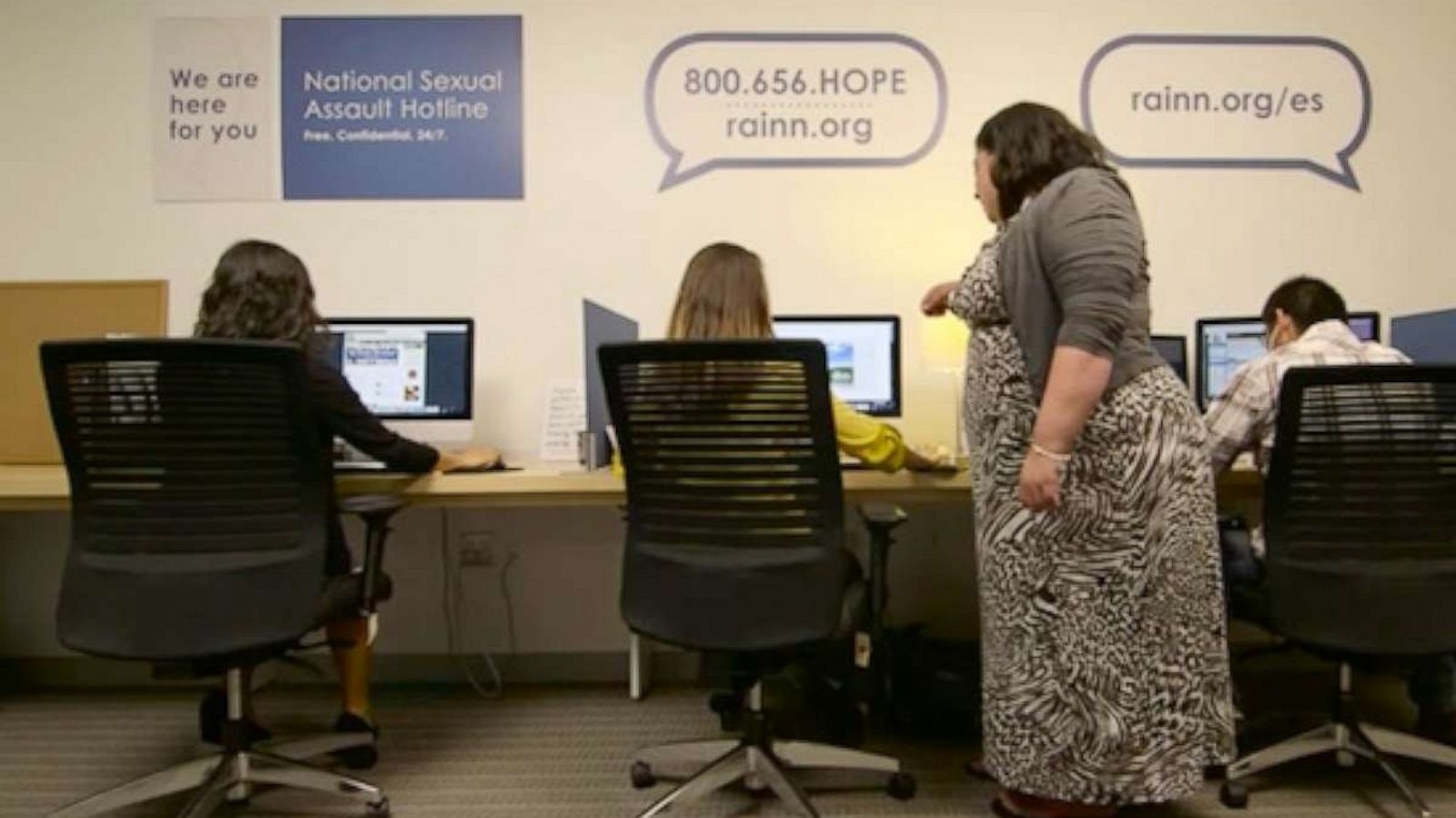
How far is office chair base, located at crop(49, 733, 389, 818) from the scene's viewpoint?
189 cm

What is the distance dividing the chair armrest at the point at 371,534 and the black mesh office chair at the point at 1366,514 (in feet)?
6.03

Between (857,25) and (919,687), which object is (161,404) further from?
(857,25)

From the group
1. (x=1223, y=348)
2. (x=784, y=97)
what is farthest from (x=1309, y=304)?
(x=784, y=97)

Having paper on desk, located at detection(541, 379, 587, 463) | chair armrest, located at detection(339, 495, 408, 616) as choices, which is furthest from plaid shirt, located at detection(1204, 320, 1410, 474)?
chair armrest, located at detection(339, 495, 408, 616)

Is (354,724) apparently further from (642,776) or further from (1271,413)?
(1271,413)

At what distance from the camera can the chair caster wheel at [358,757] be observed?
2.30m

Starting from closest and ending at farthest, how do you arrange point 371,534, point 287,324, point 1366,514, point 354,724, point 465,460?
point 1366,514
point 371,534
point 287,324
point 354,724
point 465,460

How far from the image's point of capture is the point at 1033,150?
1745mm

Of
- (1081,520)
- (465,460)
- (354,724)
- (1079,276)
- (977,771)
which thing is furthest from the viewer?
(465,460)

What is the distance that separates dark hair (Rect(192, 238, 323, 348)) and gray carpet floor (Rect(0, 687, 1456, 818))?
1053mm

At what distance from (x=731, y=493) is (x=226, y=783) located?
1186mm

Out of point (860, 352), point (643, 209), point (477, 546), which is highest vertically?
point (643, 209)

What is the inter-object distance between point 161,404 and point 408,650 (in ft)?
5.14

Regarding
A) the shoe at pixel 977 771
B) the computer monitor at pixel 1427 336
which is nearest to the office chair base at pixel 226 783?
the shoe at pixel 977 771
